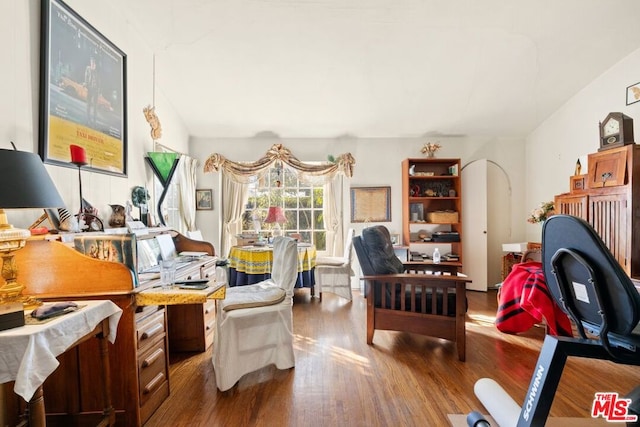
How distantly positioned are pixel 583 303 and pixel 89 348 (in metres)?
2.25

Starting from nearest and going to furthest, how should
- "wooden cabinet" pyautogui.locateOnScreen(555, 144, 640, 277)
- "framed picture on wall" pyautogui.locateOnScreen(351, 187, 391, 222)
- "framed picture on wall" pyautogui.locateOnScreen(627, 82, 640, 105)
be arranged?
"wooden cabinet" pyautogui.locateOnScreen(555, 144, 640, 277)
"framed picture on wall" pyautogui.locateOnScreen(627, 82, 640, 105)
"framed picture on wall" pyautogui.locateOnScreen(351, 187, 391, 222)

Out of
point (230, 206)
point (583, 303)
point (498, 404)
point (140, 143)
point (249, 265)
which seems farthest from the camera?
point (230, 206)

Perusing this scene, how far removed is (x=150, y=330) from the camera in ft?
5.70

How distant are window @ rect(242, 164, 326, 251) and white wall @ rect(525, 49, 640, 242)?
327 cm

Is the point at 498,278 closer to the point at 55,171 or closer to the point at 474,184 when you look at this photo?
the point at 474,184

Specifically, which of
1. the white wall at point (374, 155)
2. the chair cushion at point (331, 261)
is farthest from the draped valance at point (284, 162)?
the chair cushion at point (331, 261)

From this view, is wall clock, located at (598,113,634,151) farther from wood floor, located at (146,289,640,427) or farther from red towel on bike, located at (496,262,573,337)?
wood floor, located at (146,289,640,427)

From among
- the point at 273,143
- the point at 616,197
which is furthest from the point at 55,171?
the point at 616,197

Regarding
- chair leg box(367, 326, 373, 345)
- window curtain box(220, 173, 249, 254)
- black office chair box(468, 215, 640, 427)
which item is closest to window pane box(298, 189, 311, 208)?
window curtain box(220, 173, 249, 254)

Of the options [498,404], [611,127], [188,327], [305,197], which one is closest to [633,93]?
[611,127]

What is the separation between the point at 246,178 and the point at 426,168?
284 cm

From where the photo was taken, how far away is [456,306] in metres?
2.38

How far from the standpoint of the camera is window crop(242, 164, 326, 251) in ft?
15.5

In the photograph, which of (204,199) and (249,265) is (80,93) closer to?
(249,265)
